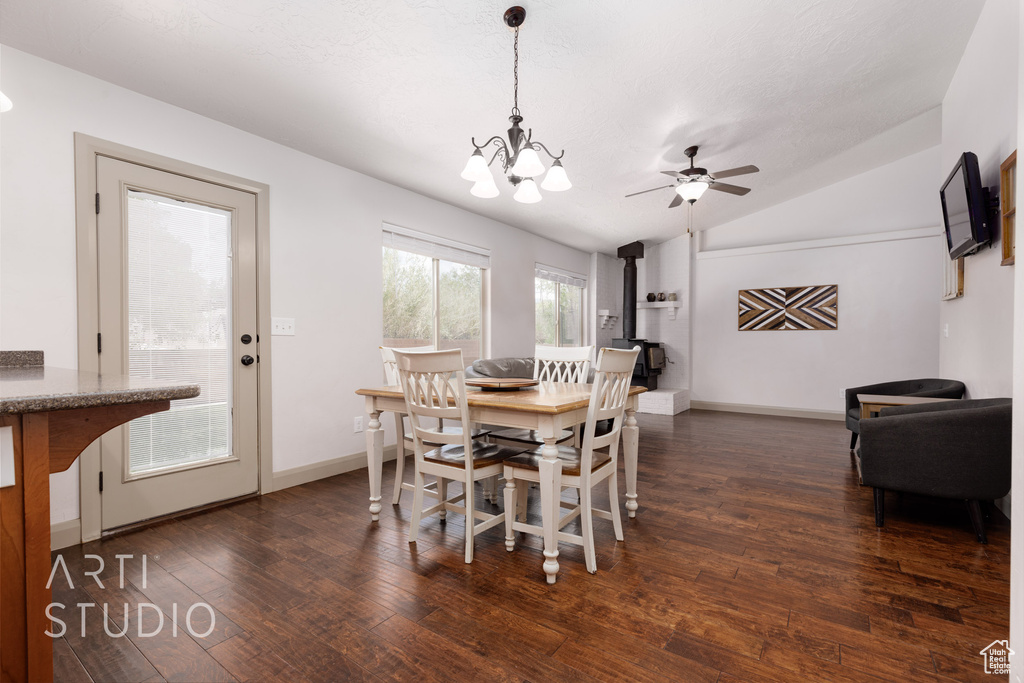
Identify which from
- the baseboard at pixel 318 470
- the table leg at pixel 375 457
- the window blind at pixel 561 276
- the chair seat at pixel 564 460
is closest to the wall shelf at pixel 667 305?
the window blind at pixel 561 276

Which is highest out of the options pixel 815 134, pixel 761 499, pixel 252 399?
pixel 815 134

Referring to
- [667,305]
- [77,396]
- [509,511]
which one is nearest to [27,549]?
[77,396]

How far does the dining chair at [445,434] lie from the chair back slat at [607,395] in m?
0.43

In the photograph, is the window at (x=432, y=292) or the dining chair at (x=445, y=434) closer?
the dining chair at (x=445, y=434)

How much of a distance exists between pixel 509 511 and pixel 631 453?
2.69 ft

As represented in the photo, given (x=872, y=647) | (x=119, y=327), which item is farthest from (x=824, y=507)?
(x=119, y=327)

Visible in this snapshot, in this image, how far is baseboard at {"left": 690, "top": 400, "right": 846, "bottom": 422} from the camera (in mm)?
6035

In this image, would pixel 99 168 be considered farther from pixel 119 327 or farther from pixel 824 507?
pixel 824 507

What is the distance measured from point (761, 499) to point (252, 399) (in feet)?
11.1

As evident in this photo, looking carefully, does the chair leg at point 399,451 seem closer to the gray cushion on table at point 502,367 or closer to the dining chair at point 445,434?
the dining chair at point 445,434

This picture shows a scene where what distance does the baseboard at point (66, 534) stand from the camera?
90.0 inches

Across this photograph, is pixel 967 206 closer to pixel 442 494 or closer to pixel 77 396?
pixel 442 494

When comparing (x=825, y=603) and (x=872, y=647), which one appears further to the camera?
(x=825, y=603)

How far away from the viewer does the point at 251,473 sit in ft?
10.1
